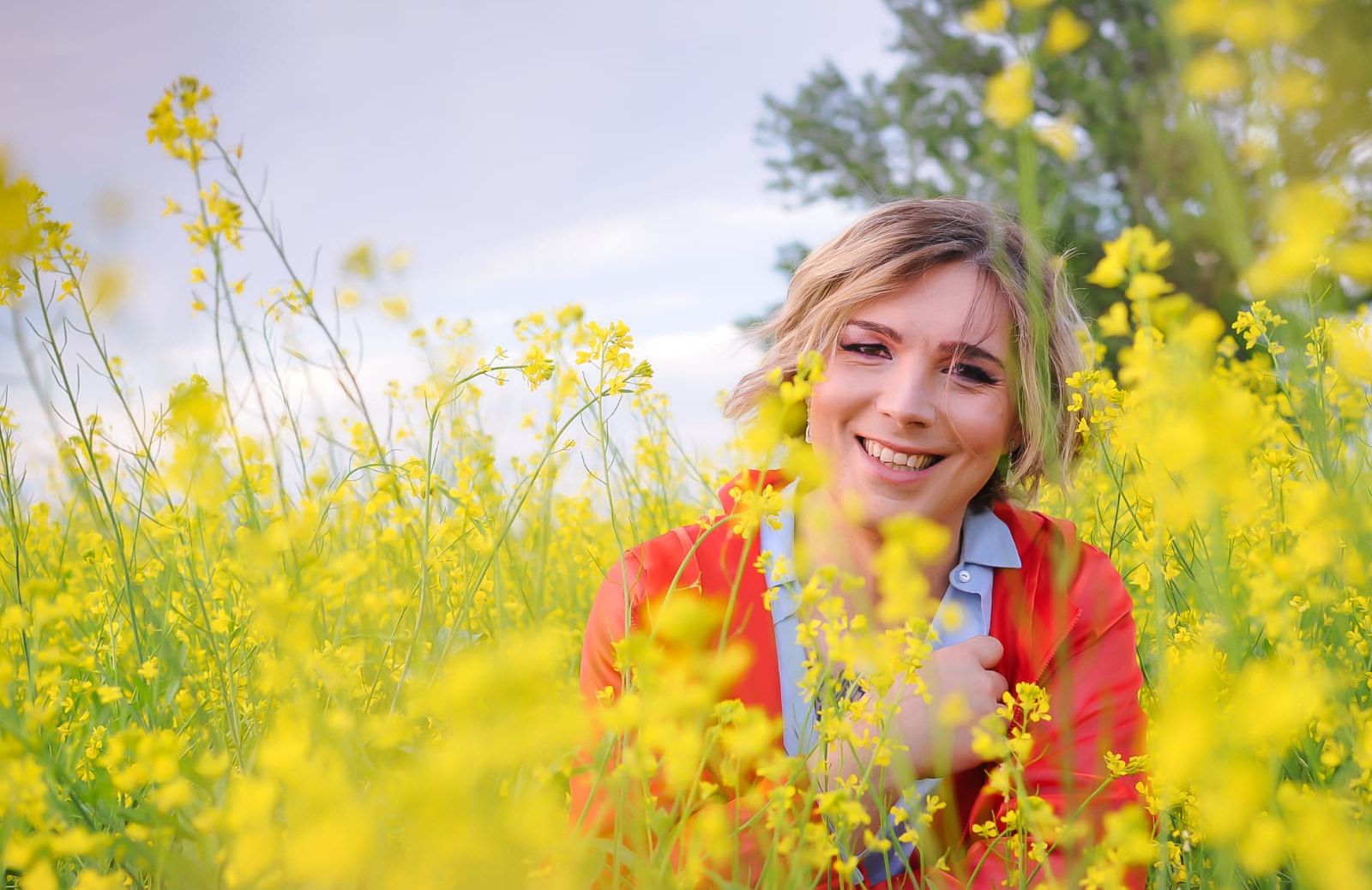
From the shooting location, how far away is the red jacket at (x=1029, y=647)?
1687 millimetres

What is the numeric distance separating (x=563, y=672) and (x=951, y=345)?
976mm

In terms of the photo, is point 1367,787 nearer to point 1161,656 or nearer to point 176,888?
point 1161,656

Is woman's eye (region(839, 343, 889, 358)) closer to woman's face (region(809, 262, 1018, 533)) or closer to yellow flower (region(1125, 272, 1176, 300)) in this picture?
woman's face (region(809, 262, 1018, 533))

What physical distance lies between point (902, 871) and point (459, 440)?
5.59 feet

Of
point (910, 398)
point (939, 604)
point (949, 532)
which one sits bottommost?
point (939, 604)

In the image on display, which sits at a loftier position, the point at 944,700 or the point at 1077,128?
the point at 1077,128

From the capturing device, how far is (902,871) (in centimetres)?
188

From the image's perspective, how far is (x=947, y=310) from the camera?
1927 mm

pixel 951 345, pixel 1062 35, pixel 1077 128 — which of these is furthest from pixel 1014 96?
pixel 1077 128

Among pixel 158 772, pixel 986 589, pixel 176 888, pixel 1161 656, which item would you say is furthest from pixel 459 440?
pixel 1161 656

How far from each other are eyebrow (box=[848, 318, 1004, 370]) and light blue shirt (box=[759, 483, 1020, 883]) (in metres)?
0.33

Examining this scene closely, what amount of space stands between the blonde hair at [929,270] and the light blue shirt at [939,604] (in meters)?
0.19

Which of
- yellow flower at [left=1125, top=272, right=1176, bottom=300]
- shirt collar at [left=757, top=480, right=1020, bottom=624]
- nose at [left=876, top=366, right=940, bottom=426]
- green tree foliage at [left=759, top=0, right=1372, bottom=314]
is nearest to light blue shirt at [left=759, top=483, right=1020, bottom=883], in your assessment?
Result: shirt collar at [left=757, top=480, right=1020, bottom=624]

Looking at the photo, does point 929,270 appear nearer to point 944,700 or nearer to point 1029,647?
point 1029,647
